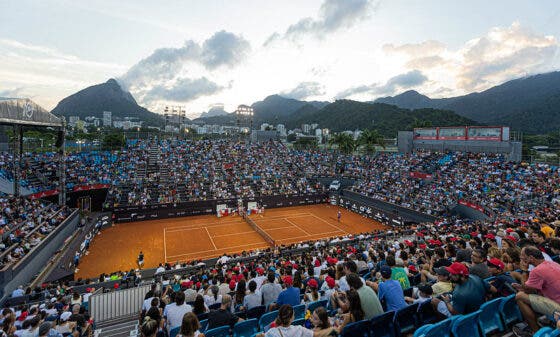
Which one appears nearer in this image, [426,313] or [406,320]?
[406,320]

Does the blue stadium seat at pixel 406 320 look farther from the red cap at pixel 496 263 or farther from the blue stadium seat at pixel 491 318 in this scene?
the red cap at pixel 496 263

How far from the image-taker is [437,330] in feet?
14.7

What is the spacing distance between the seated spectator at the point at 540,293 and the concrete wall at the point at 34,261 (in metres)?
20.3

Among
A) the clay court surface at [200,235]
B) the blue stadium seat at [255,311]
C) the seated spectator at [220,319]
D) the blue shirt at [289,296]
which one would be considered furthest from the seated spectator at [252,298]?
the clay court surface at [200,235]

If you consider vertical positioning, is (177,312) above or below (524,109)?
below

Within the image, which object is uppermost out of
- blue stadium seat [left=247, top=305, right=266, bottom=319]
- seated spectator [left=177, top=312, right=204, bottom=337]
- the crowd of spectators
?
seated spectator [left=177, top=312, right=204, bottom=337]

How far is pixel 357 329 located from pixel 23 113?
2588cm

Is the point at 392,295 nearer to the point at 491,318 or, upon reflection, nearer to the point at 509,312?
the point at 491,318

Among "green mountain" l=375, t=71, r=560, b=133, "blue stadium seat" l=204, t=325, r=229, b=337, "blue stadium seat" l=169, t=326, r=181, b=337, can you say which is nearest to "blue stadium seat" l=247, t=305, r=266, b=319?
"blue stadium seat" l=204, t=325, r=229, b=337

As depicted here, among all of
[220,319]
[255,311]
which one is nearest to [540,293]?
[255,311]

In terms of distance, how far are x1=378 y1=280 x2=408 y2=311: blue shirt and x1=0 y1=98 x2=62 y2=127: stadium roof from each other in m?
23.0

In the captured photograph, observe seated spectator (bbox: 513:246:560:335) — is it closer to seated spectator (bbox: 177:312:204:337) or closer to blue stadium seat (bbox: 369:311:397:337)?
blue stadium seat (bbox: 369:311:397:337)

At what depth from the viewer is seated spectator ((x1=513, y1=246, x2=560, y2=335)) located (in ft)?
14.9

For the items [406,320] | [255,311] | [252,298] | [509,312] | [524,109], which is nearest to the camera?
[406,320]
